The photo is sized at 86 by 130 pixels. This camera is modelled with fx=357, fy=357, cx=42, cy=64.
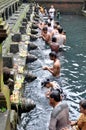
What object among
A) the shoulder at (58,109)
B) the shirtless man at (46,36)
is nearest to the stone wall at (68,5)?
the shirtless man at (46,36)

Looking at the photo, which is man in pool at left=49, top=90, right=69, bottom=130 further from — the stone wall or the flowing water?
the stone wall

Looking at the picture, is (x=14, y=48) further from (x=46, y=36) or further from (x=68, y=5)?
(x=68, y=5)

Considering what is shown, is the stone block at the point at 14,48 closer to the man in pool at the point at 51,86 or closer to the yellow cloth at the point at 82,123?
the man in pool at the point at 51,86

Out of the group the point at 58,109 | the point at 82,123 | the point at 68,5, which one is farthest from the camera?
the point at 68,5

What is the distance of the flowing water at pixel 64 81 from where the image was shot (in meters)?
10.3

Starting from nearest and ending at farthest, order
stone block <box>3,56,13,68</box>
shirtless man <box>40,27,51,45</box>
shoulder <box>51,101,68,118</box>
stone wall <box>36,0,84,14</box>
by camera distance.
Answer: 1. shoulder <box>51,101,68,118</box>
2. stone block <box>3,56,13,68</box>
3. shirtless man <box>40,27,51,45</box>
4. stone wall <box>36,0,84,14</box>

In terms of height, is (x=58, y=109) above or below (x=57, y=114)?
above

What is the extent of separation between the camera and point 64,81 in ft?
46.1

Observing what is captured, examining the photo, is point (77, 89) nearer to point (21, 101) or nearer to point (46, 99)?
point (46, 99)

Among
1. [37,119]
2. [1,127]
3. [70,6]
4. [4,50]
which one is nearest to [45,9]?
[70,6]

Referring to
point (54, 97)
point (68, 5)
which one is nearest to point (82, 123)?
point (54, 97)

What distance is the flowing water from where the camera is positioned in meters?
10.3

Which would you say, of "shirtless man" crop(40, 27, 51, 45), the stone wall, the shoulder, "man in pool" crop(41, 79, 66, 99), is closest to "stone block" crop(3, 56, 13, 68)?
"man in pool" crop(41, 79, 66, 99)

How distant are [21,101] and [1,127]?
124 inches
